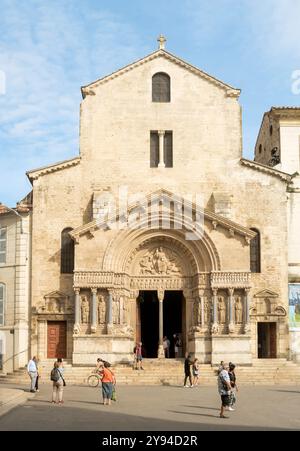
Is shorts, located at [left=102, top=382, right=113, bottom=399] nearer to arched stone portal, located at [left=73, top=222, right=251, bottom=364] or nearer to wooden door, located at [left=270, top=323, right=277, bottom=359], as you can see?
arched stone portal, located at [left=73, top=222, right=251, bottom=364]

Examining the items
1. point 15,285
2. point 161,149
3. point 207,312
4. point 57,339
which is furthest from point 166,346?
point 161,149

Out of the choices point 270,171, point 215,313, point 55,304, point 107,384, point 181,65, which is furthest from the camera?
point 181,65

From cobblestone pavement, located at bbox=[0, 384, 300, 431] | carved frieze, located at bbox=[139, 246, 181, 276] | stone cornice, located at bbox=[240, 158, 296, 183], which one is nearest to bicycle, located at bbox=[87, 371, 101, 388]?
cobblestone pavement, located at bbox=[0, 384, 300, 431]

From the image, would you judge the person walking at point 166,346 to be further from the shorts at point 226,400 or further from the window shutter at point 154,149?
the shorts at point 226,400

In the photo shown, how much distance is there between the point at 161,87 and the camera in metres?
38.9

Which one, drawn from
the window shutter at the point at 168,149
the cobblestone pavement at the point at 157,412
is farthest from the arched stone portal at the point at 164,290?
the cobblestone pavement at the point at 157,412

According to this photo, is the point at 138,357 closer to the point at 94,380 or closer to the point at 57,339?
the point at 94,380

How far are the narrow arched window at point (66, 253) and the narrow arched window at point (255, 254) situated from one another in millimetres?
9262

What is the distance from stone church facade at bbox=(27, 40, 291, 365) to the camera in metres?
35.5

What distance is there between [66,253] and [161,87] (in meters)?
10.3

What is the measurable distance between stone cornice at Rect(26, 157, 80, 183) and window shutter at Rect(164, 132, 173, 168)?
4713mm

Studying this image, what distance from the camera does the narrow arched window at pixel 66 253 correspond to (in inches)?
1464
